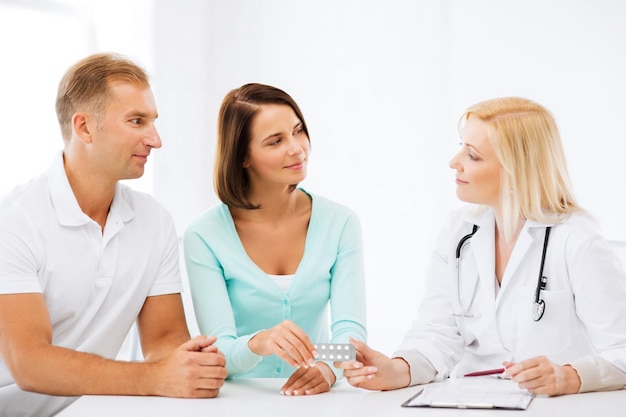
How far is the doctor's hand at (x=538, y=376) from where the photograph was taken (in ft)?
5.69

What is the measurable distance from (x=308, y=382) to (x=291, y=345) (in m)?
0.11

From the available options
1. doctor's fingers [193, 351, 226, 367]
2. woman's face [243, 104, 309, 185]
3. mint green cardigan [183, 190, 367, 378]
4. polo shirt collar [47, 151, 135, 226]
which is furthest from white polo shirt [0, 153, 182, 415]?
doctor's fingers [193, 351, 226, 367]

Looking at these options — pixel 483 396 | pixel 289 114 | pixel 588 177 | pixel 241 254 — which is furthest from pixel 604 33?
pixel 483 396

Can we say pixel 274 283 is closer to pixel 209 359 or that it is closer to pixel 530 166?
pixel 209 359

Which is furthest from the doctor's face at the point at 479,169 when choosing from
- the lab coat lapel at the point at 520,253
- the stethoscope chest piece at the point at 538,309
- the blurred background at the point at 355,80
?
the blurred background at the point at 355,80

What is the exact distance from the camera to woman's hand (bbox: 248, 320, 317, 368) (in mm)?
1823

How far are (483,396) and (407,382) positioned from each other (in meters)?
0.25

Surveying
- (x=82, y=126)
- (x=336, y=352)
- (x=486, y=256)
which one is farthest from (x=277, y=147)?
(x=336, y=352)

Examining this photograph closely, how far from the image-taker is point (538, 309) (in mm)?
2012

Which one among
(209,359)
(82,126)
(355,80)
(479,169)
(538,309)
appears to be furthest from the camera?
(355,80)

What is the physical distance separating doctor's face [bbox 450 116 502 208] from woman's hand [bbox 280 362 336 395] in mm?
602

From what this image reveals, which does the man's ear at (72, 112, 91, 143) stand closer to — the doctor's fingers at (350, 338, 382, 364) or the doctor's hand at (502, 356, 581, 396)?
the doctor's fingers at (350, 338, 382, 364)

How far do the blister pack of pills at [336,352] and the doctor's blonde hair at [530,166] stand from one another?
60 centimetres

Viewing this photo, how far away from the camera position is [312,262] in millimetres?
2348
